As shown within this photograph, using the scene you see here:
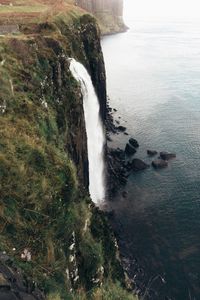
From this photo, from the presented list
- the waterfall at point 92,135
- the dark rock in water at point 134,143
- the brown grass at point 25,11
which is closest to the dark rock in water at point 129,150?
the dark rock in water at point 134,143

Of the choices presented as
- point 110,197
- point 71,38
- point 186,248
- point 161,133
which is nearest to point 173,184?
point 110,197

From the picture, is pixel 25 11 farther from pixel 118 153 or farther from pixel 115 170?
pixel 118 153

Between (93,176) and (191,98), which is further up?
(93,176)

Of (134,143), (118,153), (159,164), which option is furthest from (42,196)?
(134,143)

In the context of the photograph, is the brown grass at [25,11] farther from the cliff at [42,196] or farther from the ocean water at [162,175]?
the ocean water at [162,175]

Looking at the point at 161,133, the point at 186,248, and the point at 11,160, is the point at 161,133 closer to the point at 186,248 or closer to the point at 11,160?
the point at 186,248

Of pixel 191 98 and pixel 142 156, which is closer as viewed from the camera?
pixel 142 156

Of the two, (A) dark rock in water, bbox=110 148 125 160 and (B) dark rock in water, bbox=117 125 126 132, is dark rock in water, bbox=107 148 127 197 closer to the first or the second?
(A) dark rock in water, bbox=110 148 125 160
